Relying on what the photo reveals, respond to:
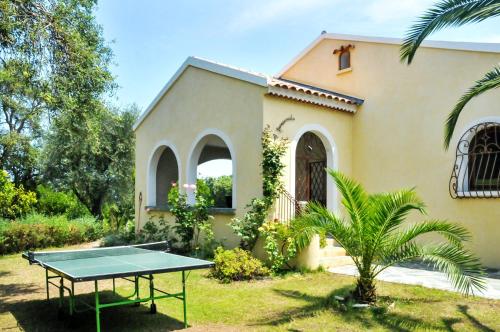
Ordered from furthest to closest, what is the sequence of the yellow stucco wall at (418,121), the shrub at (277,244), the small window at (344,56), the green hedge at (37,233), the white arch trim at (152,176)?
the white arch trim at (152,176)
the green hedge at (37,233)
the small window at (344,56)
the yellow stucco wall at (418,121)
the shrub at (277,244)

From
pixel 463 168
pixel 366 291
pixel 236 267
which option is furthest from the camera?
pixel 463 168

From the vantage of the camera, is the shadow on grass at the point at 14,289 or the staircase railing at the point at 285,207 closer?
the shadow on grass at the point at 14,289

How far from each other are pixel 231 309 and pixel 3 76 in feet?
21.8

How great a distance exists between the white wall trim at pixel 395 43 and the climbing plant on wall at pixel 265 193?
16.0ft

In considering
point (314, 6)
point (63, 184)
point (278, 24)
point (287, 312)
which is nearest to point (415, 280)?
point (287, 312)

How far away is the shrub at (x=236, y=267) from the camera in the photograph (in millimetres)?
9688

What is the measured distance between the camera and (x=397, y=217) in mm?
7234

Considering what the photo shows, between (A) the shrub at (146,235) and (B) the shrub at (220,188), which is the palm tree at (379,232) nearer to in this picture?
(A) the shrub at (146,235)

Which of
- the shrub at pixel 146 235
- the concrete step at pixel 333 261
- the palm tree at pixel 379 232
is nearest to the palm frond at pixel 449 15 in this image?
the palm tree at pixel 379 232

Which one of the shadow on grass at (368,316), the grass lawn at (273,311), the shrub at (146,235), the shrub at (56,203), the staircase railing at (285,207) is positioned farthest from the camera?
the shrub at (56,203)

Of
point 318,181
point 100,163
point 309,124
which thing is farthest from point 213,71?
point 100,163

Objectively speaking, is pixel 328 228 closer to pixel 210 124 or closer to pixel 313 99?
pixel 313 99

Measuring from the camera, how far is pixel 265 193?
35.9 feet

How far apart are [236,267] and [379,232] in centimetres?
361
